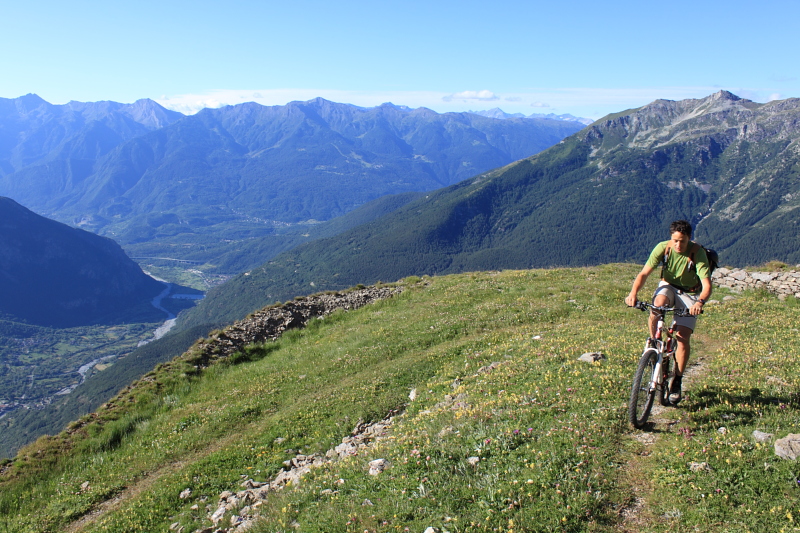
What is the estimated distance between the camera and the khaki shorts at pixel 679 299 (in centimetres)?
939

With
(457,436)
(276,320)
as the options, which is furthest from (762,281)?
(276,320)

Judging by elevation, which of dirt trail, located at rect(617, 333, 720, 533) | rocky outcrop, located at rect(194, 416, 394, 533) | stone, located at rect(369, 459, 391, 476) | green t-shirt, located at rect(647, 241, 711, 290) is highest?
green t-shirt, located at rect(647, 241, 711, 290)

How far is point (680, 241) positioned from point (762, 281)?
18807 millimetres

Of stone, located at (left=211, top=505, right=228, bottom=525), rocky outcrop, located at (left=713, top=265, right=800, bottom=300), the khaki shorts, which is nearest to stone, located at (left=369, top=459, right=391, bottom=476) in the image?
stone, located at (left=211, top=505, right=228, bottom=525)

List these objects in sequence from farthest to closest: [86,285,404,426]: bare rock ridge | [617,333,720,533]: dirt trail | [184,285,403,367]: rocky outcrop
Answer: [184,285,403,367]: rocky outcrop
[86,285,404,426]: bare rock ridge
[617,333,720,533]: dirt trail

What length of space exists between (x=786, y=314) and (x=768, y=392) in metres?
11.1

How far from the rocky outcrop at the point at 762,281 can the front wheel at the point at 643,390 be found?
17.3m

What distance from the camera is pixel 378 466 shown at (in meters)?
9.16

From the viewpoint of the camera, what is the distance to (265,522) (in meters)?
8.41

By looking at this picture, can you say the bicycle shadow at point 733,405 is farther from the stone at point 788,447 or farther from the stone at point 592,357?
the stone at point 592,357

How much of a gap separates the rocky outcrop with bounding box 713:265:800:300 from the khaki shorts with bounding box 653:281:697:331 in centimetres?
1644

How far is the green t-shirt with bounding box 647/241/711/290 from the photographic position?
928 cm

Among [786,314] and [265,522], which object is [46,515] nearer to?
[265,522]

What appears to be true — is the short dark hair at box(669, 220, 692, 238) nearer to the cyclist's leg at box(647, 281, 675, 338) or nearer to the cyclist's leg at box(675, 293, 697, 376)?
the cyclist's leg at box(647, 281, 675, 338)
